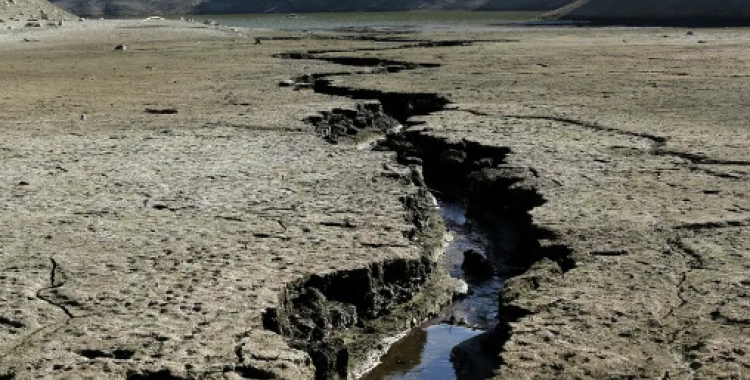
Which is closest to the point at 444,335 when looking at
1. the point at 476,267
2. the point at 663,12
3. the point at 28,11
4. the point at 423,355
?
the point at 423,355

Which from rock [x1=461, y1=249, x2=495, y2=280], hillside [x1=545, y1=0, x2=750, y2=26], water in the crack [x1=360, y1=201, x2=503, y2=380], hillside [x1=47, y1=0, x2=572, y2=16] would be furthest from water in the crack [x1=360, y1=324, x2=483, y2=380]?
hillside [x1=47, y1=0, x2=572, y2=16]

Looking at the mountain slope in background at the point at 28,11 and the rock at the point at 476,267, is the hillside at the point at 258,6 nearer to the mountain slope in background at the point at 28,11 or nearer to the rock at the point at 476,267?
the mountain slope in background at the point at 28,11

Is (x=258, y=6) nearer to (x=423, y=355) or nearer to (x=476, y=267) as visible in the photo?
(x=476, y=267)

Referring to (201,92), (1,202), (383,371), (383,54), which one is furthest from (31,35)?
(383,371)

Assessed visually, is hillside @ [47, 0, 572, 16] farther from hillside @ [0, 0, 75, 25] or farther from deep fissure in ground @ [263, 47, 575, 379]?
deep fissure in ground @ [263, 47, 575, 379]

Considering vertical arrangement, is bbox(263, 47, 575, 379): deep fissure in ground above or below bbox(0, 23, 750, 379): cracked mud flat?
below

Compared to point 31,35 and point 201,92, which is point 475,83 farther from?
point 31,35
